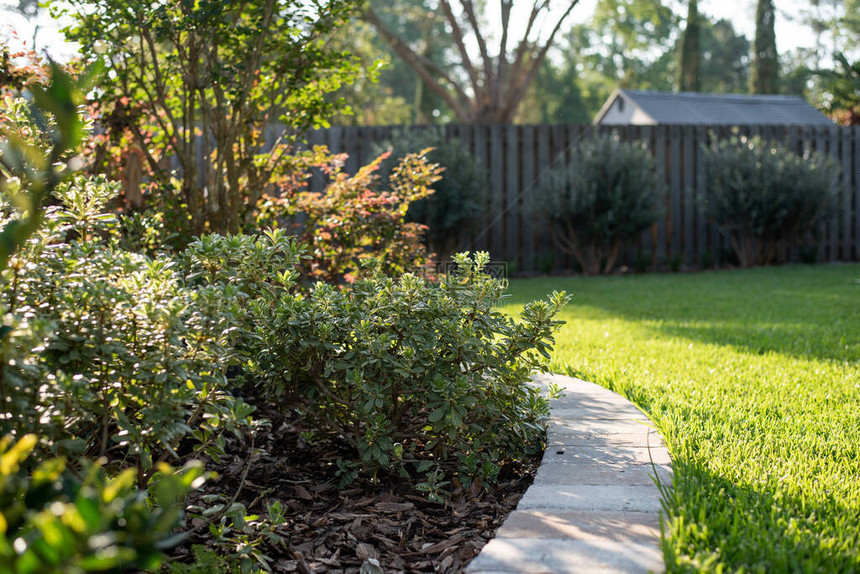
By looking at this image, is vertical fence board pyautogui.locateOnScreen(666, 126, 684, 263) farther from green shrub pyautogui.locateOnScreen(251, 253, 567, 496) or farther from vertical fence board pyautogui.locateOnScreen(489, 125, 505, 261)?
green shrub pyautogui.locateOnScreen(251, 253, 567, 496)

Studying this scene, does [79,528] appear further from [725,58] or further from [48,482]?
[725,58]

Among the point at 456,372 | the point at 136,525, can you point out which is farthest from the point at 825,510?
the point at 136,525

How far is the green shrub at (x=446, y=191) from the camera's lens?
9406 mm

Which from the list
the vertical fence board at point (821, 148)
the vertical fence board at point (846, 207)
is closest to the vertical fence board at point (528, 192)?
the vertical fence board at point (821, 148)

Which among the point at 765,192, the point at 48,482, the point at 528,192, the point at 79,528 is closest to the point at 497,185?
the point at 528,192

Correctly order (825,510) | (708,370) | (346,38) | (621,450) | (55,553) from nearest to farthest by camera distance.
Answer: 1. (55,553)
2. (825,510)
3. (621,450)
4. (708,370)
5. (346,38)

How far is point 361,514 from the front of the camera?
2.43m

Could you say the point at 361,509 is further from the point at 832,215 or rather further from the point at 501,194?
the point at 832,215

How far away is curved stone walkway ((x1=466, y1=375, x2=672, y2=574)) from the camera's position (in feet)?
5.92

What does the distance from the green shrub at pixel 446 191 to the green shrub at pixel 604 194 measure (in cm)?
94

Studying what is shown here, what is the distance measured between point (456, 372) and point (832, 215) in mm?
9519

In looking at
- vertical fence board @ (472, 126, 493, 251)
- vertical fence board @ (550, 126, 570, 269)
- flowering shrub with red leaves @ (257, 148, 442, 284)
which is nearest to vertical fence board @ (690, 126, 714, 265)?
vertical fence board @ (550, 126, 570, 269)

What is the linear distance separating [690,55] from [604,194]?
19.5 metres

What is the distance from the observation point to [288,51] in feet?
13.7
